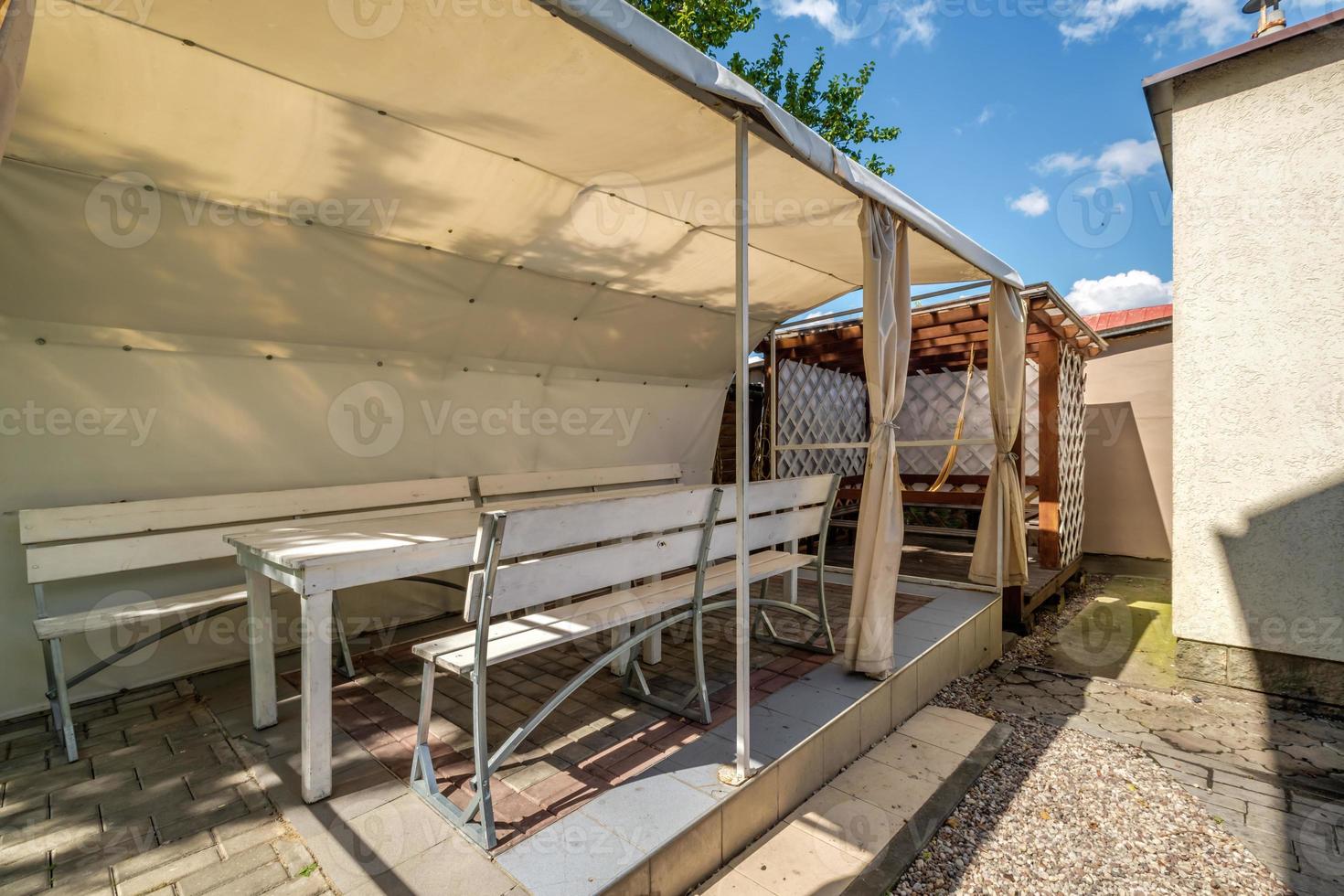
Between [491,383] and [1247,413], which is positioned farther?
[491,383]

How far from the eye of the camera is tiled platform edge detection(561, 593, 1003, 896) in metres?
1.27

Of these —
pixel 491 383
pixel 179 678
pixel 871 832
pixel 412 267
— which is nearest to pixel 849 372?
pixel 491 383

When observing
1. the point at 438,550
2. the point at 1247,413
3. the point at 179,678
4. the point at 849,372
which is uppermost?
the point at 849,372

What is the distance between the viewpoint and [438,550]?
175cm

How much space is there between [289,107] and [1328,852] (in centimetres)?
359

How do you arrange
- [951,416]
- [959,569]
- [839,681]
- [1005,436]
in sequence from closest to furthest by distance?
[839,681] < [1005,436] < [959,569] < [951,416]

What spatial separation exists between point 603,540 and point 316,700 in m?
0.81

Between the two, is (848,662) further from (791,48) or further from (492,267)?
(791,48)

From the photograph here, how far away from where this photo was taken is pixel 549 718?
1979 mm

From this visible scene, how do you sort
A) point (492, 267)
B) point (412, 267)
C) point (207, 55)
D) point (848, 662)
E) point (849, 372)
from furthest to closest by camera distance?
point (849, 372) < point (492, 267) < point (412, 267) < point (848, 662) < point (207, 55)

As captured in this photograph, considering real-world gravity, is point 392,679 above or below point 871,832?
above

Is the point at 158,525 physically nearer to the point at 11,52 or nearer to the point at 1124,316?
the point at 11,52
